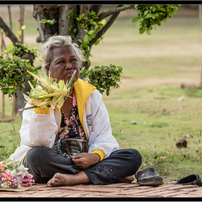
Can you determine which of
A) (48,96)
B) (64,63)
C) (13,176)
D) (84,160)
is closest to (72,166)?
(84,160)

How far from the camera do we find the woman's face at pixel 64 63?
3508 mm

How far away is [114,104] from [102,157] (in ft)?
20.3

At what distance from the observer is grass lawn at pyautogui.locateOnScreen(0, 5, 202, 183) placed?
4.92m

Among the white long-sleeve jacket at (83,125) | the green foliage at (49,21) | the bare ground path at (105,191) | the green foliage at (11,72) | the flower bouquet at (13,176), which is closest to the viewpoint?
the bare ground path at (105,191)

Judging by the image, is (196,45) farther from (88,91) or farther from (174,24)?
(88,91)

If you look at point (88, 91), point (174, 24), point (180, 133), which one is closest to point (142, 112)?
point (180, 133)

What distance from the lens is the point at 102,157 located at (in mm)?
3418

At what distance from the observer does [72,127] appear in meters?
3.61

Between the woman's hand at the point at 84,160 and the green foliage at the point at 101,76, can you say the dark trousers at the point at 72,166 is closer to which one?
the woman's hand at the point at 84,160

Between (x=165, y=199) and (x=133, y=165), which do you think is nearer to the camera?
(x=165, y=199)

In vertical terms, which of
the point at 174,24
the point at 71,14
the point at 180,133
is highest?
the point at 174,24

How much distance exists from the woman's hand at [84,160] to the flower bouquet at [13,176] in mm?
453

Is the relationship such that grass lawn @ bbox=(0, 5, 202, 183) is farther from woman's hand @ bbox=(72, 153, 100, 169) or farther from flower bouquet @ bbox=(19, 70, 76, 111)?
flower bouquet @ bbox=(19, 70, 76, 111)

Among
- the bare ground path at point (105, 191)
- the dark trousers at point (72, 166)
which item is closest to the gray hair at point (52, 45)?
the dark trousers at point (72, 166)
